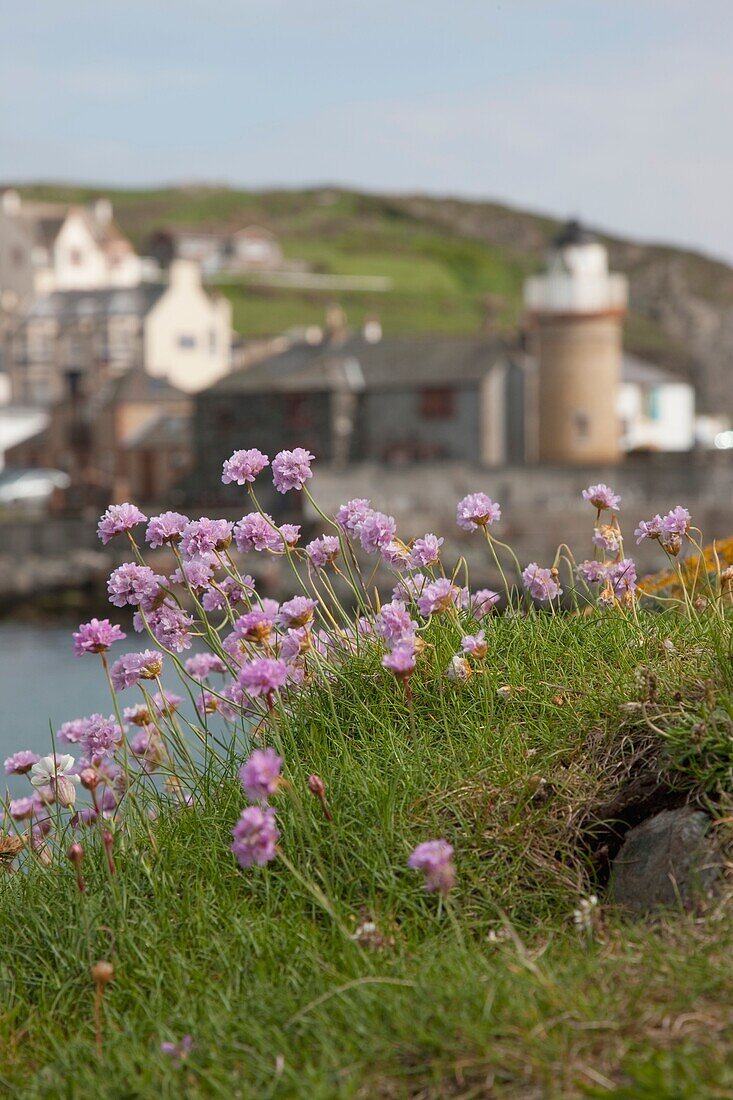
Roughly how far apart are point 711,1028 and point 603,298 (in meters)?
53.5

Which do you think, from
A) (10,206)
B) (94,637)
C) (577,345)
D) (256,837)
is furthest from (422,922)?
(10,206)

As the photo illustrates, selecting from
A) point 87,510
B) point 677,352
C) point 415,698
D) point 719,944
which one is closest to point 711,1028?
point 719,944

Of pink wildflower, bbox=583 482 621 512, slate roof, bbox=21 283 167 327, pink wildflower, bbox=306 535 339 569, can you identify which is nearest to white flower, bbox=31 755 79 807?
pink wildflower, bbox=306 535 339 569

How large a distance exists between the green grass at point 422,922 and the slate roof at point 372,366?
173 feet

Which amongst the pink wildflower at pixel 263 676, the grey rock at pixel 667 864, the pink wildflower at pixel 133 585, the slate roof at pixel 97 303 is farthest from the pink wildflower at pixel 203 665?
the slate roof at pixel 97 303

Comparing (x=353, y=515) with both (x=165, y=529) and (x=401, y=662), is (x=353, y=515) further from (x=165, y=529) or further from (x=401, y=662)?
(x=401, y=662)

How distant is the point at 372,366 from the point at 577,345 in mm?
9143

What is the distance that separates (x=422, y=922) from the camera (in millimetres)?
3941

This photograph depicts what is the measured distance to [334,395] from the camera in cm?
5716

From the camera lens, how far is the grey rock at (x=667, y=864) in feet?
12.6

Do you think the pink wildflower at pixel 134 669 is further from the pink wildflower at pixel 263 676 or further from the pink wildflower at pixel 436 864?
the pink wildflower at pixel 436 864

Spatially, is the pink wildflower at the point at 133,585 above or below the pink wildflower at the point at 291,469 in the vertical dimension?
below

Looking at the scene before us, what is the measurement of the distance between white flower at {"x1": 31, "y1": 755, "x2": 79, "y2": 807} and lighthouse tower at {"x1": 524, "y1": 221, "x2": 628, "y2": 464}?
1988 inches

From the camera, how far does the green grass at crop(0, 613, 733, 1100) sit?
3.17 meters
